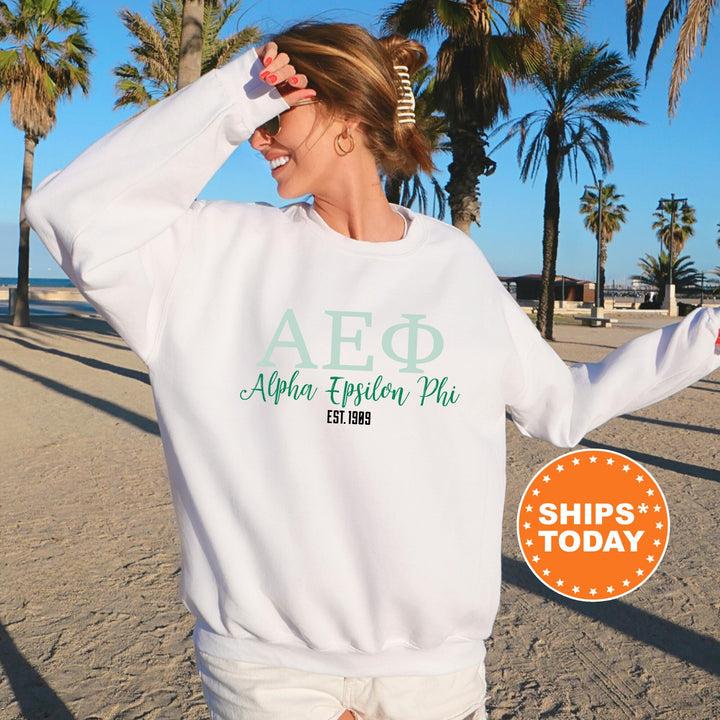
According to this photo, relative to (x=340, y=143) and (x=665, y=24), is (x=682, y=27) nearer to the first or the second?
(x=665, y=24)

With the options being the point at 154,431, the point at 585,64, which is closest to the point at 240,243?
the point at 154,431

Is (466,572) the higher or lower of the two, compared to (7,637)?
higher

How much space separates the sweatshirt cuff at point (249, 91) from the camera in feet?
3.82

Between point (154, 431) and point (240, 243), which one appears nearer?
point (240, 243)

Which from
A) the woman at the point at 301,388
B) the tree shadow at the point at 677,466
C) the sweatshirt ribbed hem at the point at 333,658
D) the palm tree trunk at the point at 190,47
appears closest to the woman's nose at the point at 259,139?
the woman at the point at 301,388

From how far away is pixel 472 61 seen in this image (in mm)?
13883

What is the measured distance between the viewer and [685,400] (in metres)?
10.6

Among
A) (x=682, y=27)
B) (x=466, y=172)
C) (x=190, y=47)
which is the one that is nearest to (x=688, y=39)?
(x=682, y=27)

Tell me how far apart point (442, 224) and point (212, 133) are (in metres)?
0.44

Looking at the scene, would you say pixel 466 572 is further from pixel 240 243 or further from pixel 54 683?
pixel 54 683

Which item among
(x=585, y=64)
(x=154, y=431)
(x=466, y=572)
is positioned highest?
(x=585, y=64)

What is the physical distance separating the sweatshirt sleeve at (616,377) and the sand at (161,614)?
5.88 feet

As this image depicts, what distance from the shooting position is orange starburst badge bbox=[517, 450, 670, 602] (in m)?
2.76

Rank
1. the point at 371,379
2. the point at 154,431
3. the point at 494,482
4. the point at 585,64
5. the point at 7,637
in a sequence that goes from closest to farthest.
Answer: the point at 371,379, the point at 494,482, the point at 7,637, the point at 154,431, the point at 585,64
